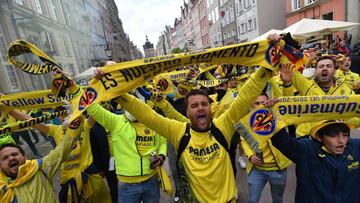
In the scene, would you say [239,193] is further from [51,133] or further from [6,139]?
[6,139]

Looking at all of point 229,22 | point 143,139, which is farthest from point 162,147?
point 229,22

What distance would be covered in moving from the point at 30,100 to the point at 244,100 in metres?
2.29

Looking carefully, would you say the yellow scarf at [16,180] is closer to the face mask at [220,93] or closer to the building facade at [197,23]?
the face mask at [220,93]

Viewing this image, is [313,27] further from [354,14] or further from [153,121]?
[354,14]

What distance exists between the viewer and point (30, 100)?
2838 millimetres

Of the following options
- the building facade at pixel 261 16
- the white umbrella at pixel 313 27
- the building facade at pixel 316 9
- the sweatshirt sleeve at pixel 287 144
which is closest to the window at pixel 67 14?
the white umbrella at pixel 313 27

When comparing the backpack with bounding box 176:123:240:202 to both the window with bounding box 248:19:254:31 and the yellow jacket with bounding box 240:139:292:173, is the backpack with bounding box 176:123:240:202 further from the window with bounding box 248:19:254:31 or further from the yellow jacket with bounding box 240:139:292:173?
the window with bounding box 248:19:254:31

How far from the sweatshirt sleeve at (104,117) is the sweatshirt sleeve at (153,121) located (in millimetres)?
594

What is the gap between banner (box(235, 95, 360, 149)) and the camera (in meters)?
2.21

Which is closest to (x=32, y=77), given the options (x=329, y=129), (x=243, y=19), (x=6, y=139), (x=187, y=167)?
(x=6, y=139)

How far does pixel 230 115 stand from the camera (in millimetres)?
→ 2404

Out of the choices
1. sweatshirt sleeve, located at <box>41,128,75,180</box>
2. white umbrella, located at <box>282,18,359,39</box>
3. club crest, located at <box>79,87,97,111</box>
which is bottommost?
sweatshirt sleeve, located at <box>41,128,75,180</box>

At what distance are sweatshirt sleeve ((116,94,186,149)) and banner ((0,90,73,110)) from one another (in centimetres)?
83

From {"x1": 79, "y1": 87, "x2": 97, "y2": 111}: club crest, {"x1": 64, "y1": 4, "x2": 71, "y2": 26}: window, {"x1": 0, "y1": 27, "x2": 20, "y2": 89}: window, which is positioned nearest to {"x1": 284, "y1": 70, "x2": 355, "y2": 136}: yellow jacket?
{"x1": 79, "y1": 87, "x2": 97, "y2": 111}: club crest
